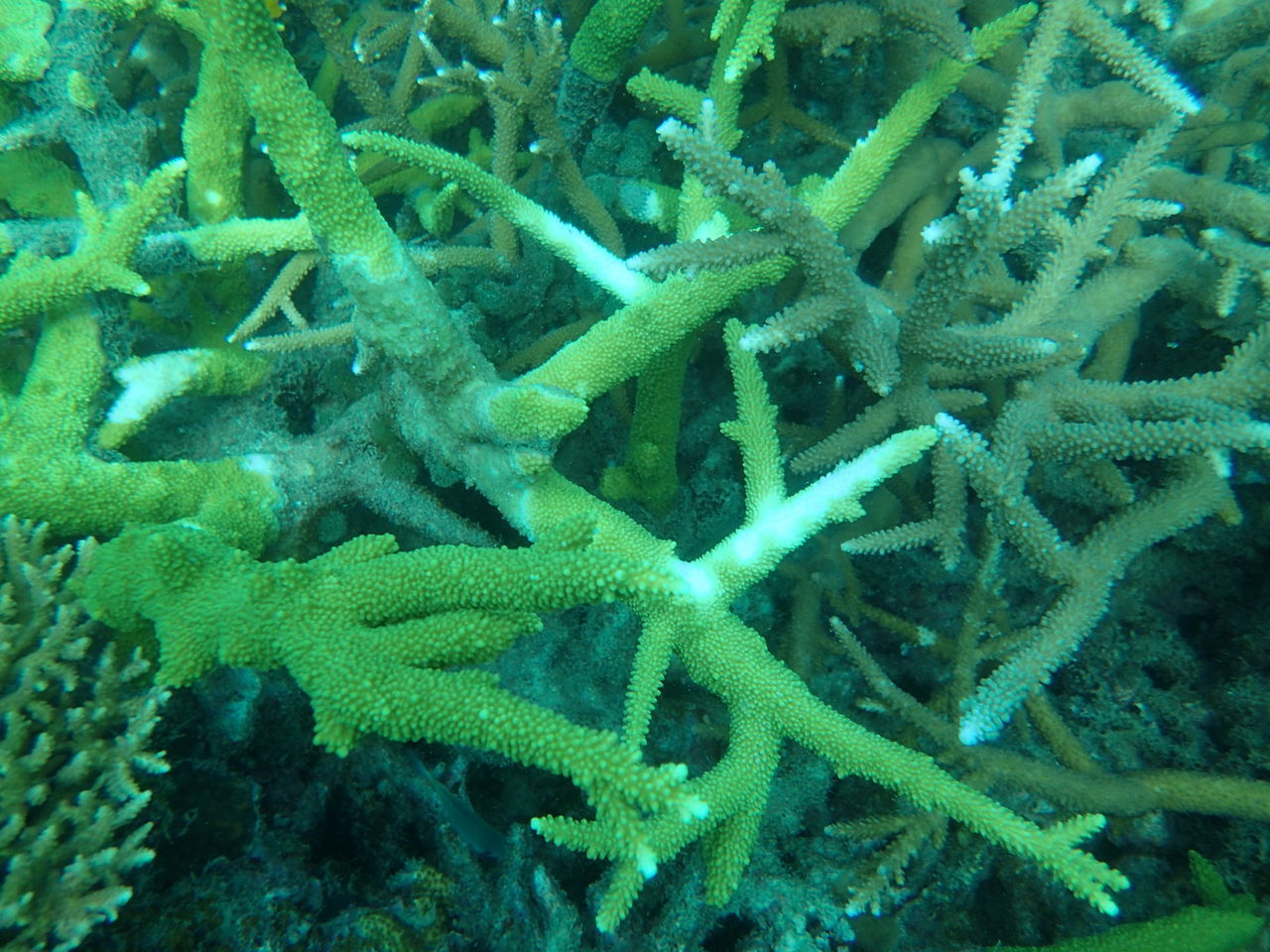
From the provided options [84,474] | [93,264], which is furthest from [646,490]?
[93,264]

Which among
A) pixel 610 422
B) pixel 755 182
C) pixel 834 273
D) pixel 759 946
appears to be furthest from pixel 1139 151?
pixel 759 946

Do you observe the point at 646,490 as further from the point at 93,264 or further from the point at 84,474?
the point at 93,264

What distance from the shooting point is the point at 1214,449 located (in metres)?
2.18

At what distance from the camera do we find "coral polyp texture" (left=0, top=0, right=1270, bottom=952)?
69.4 inches

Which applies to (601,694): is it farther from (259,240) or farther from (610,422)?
(259,240)

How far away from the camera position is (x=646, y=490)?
8.64ft

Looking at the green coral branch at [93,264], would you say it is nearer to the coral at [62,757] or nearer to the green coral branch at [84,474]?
the green coral branch at [84,474]

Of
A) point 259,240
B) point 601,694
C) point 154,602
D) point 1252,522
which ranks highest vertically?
point 259,240

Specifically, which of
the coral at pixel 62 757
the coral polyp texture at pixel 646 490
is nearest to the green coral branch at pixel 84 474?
the coral polyp texture at pixel 646 490

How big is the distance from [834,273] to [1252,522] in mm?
1895

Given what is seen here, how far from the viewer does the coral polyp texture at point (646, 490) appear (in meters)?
1.76

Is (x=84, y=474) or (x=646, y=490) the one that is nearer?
(x=84, y=474)

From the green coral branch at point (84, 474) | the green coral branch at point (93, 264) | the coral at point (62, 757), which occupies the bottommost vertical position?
the coral at point (62, 757)

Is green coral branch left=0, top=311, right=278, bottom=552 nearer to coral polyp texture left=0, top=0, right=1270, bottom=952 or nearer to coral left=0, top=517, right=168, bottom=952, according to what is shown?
coral polyp texture left=0, top=0, right=1270, bottom=952
